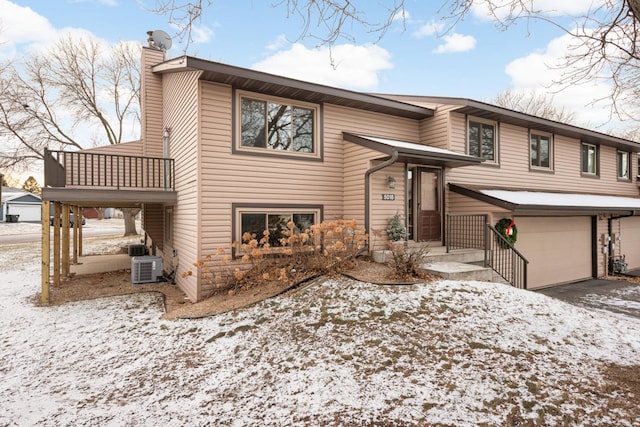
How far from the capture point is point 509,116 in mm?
10992

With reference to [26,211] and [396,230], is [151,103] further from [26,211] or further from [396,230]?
[26,211]

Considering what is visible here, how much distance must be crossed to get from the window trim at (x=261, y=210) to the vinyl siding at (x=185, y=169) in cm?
83

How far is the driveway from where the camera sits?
8436 mm

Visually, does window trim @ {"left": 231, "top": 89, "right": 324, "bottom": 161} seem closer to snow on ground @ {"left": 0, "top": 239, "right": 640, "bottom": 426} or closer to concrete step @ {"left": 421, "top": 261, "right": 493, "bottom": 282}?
snow on ground @ {"left": 0, "top": 239, "right": 640, "bottom": 426}

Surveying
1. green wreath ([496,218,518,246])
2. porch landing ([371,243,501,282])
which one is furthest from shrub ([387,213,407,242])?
green wreath ([496,218,518,246])

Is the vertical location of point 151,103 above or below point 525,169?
above

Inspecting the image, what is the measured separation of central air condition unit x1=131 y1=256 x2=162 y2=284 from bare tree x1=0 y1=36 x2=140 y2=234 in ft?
52.1

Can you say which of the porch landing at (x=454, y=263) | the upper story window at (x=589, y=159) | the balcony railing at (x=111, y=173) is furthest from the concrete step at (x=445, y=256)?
the upper story window at (x=589, y=159)

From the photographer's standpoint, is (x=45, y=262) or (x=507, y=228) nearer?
(x=45, y=262)

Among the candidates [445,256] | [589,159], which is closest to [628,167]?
[589,159]

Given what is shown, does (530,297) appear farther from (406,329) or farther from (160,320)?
(160,320)

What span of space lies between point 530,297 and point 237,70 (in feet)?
25.1

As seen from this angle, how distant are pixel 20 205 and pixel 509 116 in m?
53.2

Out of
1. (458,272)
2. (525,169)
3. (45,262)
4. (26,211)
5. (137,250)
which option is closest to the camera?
(458,272)
